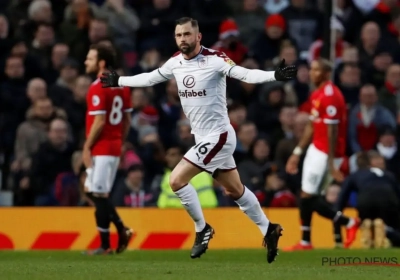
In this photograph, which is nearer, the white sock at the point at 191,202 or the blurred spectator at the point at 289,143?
the white sock at the point at 191,202

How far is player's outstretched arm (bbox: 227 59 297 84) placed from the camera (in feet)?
33.9

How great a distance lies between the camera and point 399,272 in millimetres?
10148

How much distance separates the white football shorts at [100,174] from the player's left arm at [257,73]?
2541 mm

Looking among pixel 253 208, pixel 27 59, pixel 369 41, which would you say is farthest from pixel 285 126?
pixel 253 208

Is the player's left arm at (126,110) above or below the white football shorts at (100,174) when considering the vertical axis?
above

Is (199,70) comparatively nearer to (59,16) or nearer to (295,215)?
(295,215)

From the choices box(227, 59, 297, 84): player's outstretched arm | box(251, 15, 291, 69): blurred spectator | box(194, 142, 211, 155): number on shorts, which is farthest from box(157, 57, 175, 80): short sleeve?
box(251, 15, 291, 69): blurred spectator

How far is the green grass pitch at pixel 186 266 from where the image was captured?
9.70m

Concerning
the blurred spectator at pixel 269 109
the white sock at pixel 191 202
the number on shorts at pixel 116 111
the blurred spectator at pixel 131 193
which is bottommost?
the blurred spectator at pixel 131 193

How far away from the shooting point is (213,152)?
Result: 11.2m

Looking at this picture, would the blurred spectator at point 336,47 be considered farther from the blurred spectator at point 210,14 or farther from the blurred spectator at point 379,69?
the blurred spectator at point 210,14

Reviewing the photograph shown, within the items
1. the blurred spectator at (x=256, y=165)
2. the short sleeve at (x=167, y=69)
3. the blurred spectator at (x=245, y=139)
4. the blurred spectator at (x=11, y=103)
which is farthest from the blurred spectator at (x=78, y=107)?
the short sleeve at (x=167, y=69)

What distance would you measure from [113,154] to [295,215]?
358cm

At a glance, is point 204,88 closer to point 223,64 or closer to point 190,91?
point 190,91
